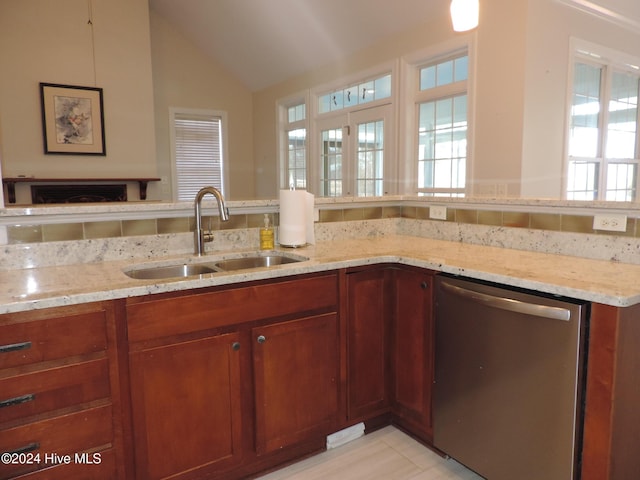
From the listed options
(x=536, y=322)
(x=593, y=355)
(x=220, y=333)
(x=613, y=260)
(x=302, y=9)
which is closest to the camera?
(x=593, y=355)

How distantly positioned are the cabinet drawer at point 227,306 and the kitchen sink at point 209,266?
0.20m

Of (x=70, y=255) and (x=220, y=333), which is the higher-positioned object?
(x=70, y=255)

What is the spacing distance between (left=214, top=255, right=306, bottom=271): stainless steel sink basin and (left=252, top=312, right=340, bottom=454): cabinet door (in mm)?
371

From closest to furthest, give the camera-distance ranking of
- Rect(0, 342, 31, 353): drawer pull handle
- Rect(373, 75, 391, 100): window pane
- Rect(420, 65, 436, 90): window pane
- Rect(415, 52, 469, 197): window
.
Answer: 1. Rect(0, 342, 31, 353): drawer pull handle
2. Rect(415, 52, 469, 197): window
3. Rect(420, 65, 436, 90): window pane
4. Rect(373, 75, 391, 100): window pane

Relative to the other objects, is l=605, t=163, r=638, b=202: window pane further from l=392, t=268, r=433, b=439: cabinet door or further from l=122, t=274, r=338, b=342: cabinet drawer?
l=122, t=274, r=338, b=342: cabinet drawer

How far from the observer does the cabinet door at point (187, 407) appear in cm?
154

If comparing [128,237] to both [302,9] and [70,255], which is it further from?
[302,9]

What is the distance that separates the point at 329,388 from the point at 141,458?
0.79 m

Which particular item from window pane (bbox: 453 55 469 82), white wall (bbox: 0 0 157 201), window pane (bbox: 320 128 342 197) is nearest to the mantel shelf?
white wall (bbox: 0 0 157 201)

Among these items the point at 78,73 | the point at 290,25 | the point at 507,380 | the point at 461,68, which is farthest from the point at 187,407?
the point at 78,73

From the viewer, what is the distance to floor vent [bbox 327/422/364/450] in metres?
2.05

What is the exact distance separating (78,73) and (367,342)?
5108mm

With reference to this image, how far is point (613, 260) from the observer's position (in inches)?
71.7

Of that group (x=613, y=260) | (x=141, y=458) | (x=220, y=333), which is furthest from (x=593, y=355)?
(x=141, y=458)
